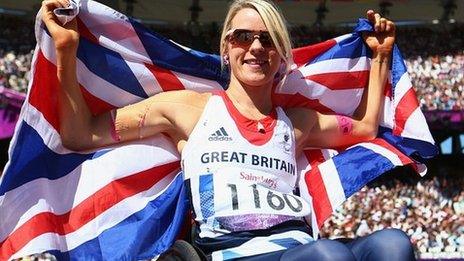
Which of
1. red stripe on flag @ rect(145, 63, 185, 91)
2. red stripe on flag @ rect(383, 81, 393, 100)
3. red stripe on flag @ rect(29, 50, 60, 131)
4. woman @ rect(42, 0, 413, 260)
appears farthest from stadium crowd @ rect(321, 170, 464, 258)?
red stripe on flag @ rect(29, 50, 60, 131)

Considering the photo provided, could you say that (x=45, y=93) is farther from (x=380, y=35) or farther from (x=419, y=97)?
(x=419, y=97)

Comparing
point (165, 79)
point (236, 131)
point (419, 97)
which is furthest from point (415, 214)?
point (236, 131)

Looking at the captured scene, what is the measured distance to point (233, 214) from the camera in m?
2.41

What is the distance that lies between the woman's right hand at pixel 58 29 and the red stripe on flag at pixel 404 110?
114cm

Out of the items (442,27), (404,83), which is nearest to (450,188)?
(442,27)

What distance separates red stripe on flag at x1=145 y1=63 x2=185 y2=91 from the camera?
115 inches

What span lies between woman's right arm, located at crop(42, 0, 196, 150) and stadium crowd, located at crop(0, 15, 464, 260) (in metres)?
4.10

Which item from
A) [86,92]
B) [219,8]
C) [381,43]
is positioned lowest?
[219,8]

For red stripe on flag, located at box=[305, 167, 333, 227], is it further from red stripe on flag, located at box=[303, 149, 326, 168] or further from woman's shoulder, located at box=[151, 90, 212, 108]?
woman's shoulder, located at box=[151, 90, 212, 108]

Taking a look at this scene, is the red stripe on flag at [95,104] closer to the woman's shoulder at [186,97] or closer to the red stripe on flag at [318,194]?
the woman's shoulder at [186,97]

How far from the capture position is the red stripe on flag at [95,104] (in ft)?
9.15

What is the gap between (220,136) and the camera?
100 inches

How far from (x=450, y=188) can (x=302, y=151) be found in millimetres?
8229

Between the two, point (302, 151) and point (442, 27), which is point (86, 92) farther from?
point (442, 27)
